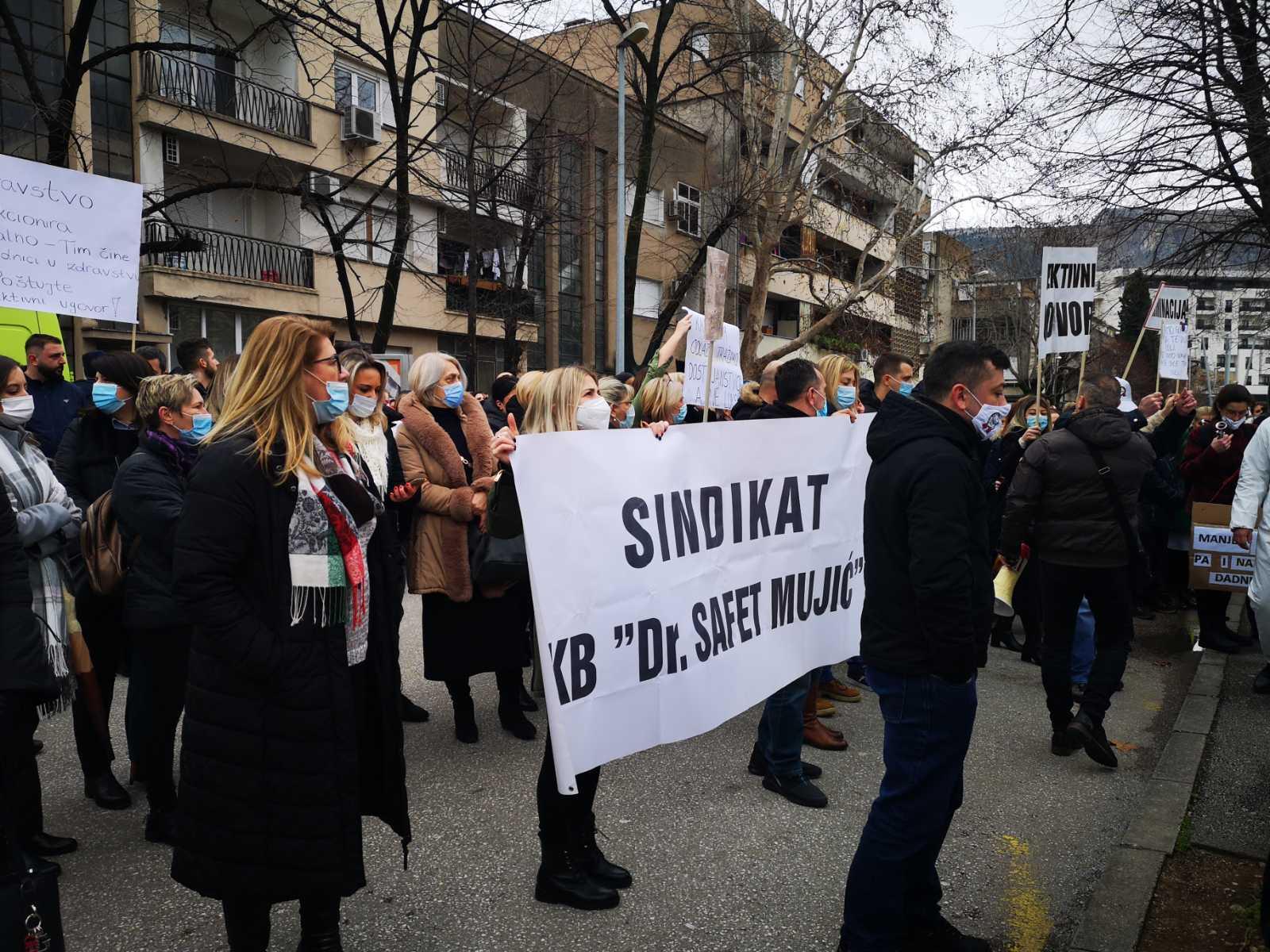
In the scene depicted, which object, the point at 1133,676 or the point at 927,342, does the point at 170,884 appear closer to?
the point at 1133,676

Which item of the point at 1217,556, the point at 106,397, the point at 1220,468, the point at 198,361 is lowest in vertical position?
the point at 1217,556

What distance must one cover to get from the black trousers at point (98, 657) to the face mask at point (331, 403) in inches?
91.6

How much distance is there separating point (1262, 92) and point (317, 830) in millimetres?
9282

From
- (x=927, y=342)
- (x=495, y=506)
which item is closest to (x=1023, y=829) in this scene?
(x=495, y=506)

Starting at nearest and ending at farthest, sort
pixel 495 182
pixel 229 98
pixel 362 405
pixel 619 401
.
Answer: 1. pixel 362 405
2. pixel 619 401
3. pixel 495 182
4. pixel 229 98

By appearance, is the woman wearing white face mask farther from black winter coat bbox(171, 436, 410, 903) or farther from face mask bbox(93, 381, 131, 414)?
black winter coat bbox(171, 436, 410, 903)

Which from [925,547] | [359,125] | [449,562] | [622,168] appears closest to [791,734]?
[925,547]

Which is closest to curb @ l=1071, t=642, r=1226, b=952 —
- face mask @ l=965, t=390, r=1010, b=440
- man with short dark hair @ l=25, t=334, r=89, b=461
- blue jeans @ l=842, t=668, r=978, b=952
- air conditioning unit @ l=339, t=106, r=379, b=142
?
blue jeans @ l=842, t=668, r=978, b=952

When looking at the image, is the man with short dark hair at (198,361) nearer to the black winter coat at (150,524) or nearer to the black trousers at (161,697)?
the black winter coat at (150,524)

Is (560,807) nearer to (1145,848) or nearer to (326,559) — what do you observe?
(326,559)

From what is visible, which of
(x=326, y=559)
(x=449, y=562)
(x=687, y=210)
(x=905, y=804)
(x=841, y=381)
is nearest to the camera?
(x=326, y=559)

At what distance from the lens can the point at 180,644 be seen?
394 centimetres

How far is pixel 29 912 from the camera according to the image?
2.33 metres

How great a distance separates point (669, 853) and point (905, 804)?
1301 millimetres
